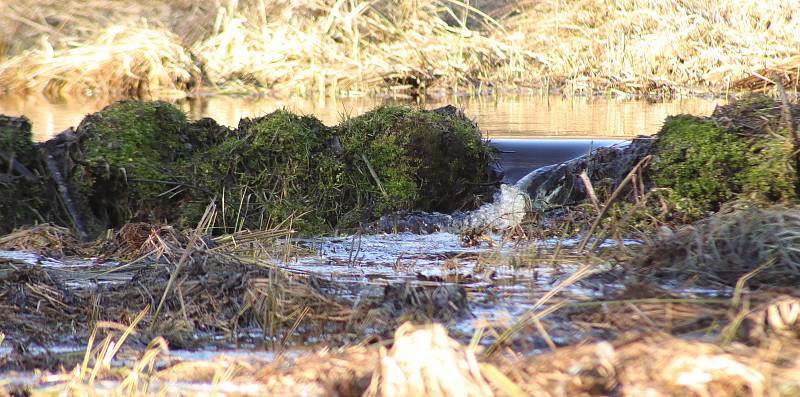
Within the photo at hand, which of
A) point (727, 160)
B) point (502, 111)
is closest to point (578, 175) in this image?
point (727, 160)

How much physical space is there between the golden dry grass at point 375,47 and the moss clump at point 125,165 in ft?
24.3

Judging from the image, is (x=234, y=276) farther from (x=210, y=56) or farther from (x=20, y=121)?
(x=210, y=56)

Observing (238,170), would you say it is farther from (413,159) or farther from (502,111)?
(502,111)

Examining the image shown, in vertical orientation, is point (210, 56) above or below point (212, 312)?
above

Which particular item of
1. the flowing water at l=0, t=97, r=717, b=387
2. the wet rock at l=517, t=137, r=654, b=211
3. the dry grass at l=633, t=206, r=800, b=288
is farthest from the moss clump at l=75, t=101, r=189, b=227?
the dry grass at l=633, t=206, r=800, b=288

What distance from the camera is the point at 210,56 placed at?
14633 mm

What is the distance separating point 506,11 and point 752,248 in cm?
1391

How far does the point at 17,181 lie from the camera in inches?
229

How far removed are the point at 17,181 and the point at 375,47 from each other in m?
9.14

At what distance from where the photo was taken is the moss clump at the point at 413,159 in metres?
6.20

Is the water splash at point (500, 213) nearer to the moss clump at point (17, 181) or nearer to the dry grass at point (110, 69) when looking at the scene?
the moss clump at point (17, 181)

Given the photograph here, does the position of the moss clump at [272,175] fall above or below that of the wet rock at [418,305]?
above

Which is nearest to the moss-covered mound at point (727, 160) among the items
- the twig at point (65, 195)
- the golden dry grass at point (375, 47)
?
the twig at point (65, 195)

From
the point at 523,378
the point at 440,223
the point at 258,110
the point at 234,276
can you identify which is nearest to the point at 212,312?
the point at 234,276
